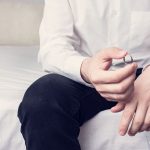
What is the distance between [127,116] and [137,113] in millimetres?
22

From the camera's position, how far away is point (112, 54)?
0.69 m

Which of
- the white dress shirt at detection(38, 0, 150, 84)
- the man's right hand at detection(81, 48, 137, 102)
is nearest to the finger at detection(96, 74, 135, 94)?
the man's right hand at detection(81, 48, 137, 102)

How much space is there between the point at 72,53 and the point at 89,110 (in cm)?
15

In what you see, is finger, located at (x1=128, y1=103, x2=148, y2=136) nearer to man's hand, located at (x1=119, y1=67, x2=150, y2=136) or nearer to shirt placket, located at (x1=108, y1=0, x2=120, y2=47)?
man's hand, located at (x1=119, y1=67, x2=150, y2=136)

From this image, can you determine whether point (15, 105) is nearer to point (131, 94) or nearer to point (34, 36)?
point (131, 94)

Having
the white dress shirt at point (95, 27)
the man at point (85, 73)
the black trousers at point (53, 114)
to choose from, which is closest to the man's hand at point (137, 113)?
the man at point (85, 73)

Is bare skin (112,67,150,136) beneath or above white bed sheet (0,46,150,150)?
above

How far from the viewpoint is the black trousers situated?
71 centimetres

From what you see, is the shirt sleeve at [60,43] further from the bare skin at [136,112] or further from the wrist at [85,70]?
the bare skin at [136,112]

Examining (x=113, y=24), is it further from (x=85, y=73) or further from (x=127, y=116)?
(x=127, y=116)

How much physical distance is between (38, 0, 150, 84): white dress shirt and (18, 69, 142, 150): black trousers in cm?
15

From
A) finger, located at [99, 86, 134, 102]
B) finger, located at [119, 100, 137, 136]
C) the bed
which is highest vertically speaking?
finger, located at [99, 86, 134, 102]

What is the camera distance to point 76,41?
3.34 feet

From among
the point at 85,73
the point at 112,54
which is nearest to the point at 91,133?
the point at 85,73
